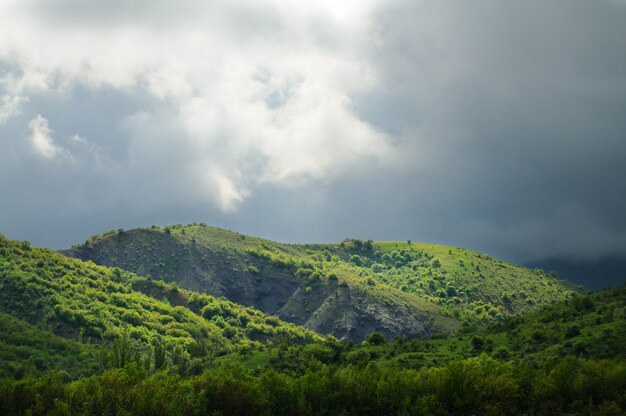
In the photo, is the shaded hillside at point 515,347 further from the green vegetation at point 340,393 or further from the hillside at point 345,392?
the green vegetation at point 340,393

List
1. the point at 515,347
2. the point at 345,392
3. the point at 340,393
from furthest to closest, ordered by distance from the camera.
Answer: the point at 515,347, the point at 345,392, the point at 340,393

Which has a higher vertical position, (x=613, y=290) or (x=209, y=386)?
(x=613, y=290)

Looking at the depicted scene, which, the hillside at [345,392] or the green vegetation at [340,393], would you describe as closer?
the green vegetation at [340,393]

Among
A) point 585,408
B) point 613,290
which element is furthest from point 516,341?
point 585,408

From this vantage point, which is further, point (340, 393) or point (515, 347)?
point (515, 347)

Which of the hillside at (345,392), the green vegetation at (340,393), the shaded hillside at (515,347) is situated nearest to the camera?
the green vegetation at (340,393)

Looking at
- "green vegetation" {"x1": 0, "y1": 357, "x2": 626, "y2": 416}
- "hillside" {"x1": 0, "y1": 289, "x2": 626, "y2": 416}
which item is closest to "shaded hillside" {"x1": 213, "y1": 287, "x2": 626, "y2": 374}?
"hillside" {"x1": 0, "y1": 289, "x2": 626, "y2": 416}

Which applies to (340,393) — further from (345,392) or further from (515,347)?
(515,347)

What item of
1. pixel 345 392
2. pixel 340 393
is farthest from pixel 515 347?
pixel 340 393

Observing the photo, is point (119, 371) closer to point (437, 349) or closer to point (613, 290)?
point (437, 349)

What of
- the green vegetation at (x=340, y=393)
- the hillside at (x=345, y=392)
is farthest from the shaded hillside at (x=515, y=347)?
the green vegetation at (x=340, y=393)

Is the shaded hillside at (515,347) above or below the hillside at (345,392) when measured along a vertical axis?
above

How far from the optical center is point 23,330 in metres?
167

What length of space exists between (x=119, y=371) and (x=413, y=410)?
41700 millimetres
